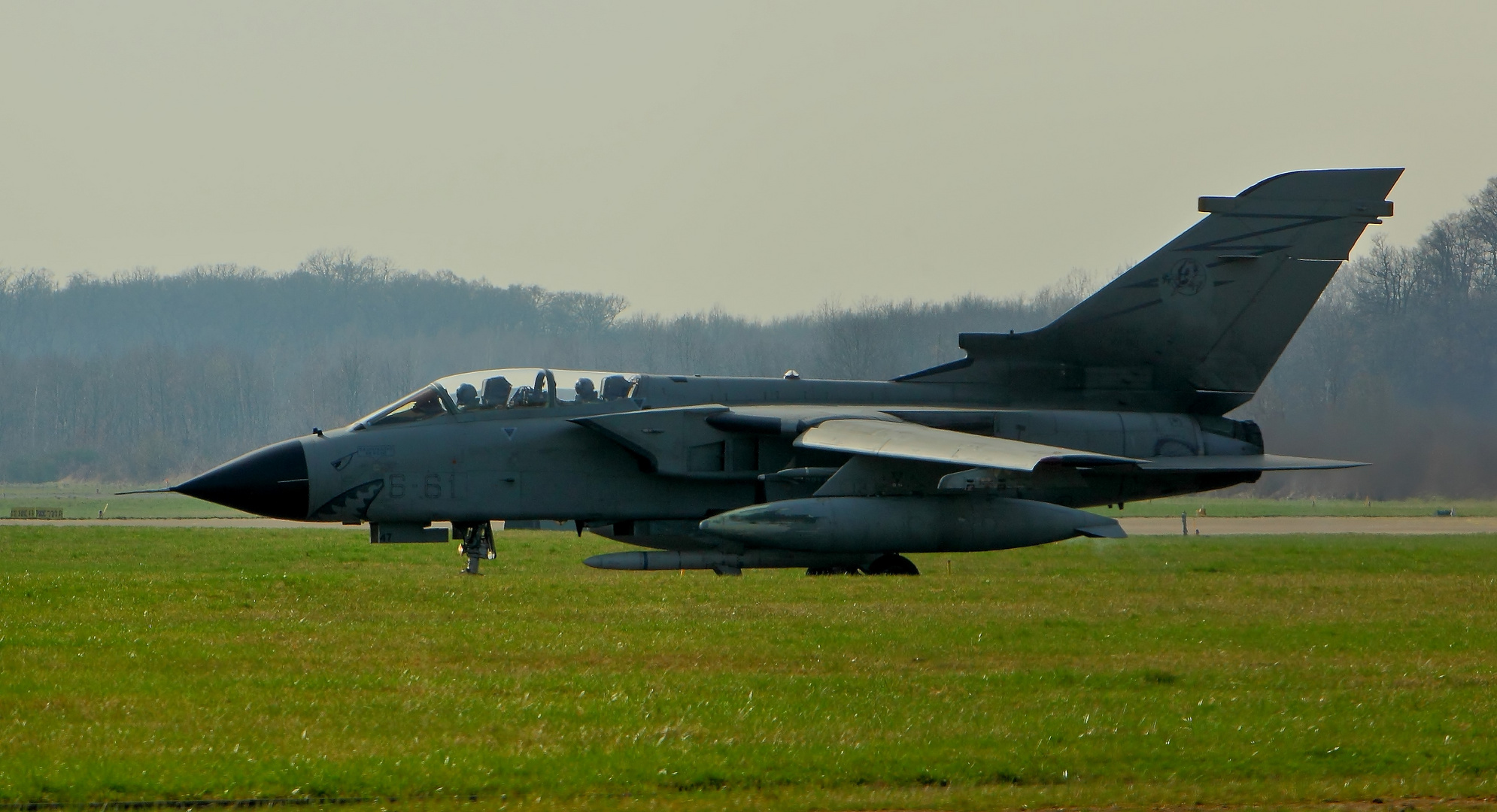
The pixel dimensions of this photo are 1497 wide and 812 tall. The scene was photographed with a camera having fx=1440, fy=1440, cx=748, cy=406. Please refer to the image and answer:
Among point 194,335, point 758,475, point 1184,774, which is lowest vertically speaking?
point 1184,774

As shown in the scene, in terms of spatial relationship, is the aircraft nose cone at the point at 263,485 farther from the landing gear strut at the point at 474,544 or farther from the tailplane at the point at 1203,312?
the tailplane at the point at 1203,312

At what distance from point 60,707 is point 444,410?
959 centimetres

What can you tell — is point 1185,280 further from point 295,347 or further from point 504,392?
point 295,347

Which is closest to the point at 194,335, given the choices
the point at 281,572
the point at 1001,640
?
the point at 281,572

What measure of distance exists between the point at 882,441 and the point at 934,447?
2.25ft

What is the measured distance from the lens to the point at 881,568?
17422 mm

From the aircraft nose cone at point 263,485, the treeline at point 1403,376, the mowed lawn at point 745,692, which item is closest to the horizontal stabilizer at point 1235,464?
the mowed lawn at point 745,692

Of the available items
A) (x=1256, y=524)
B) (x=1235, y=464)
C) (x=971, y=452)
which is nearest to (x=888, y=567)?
(x=971, y=452)

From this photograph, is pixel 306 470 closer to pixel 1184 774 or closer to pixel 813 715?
pixel 813 715

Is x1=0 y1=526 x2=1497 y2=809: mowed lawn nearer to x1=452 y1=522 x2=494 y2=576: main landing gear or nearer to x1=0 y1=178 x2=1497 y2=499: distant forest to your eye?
x1=452 y1=522 x2=494 y2=576: main landing gear

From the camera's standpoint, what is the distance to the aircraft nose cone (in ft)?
53.0

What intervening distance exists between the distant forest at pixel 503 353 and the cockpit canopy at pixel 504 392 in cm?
2013

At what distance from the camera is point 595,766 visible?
666 cm

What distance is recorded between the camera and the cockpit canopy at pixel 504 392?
1706cm
